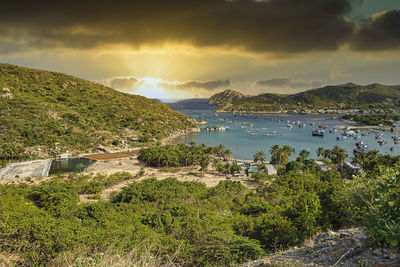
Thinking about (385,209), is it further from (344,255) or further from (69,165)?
(69,165)

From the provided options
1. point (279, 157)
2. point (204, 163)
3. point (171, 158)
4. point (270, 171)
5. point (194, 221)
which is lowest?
point (270, 171)

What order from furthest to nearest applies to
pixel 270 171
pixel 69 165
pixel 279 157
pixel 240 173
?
1. pixel 279 157
2. pixel 69 165
3. pixel 240 173
4. pixel 270 171

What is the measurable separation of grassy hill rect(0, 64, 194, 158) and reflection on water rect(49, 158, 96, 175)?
690 cm

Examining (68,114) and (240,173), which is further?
(68,114)

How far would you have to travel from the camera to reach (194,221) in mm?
13648

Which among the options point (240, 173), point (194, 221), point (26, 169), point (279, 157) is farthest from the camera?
point (279, 157)

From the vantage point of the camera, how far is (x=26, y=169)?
38906 mm

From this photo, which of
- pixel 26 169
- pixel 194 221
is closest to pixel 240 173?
pixel 194 221

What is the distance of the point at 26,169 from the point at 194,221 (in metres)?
39.6

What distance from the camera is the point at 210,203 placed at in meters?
20.4

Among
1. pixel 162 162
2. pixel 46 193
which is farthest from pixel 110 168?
pixel 46 193

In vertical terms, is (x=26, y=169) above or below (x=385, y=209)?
below

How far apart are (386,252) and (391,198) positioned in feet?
4.13

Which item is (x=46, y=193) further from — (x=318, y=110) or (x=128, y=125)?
(x=318, y=110)
